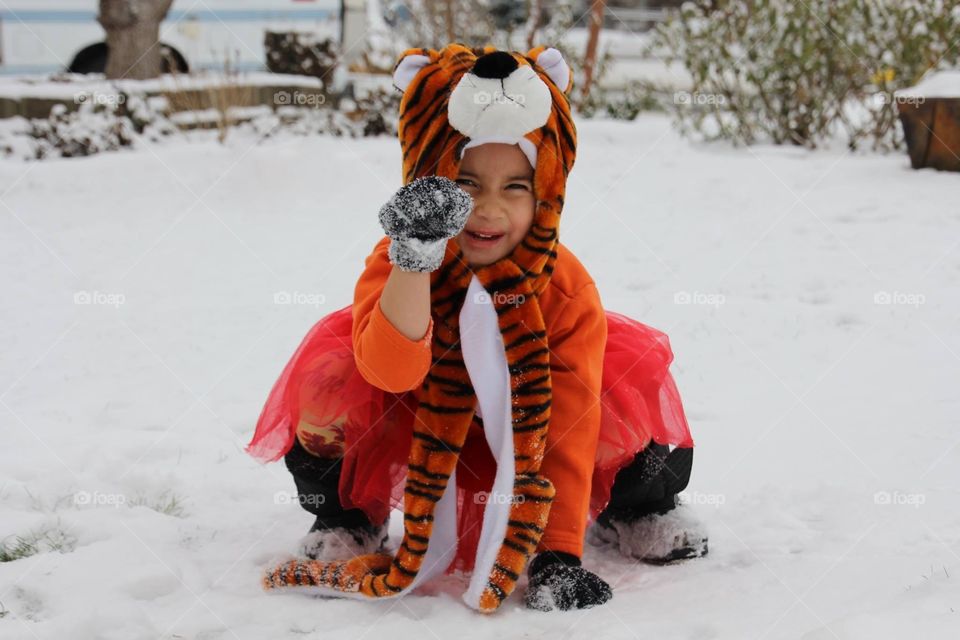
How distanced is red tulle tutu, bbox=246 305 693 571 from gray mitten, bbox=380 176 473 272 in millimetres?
367

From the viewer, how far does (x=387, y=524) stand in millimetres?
2084

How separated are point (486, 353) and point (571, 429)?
8.7 inches

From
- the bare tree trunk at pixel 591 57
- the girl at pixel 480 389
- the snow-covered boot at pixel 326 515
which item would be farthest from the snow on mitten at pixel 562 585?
the bare tree trunk at pixel 591 57

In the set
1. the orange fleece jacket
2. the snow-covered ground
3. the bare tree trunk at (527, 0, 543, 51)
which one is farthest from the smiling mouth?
the bare tree trunk at (527, 0, 543, 51)

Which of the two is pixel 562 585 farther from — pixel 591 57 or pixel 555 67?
pixel 591 57

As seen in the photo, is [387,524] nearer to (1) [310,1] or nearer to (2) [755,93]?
(2) [755,93]

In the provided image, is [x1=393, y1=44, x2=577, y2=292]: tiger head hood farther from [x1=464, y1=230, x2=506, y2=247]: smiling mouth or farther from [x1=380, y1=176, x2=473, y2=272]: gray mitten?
[x1=380, y1=176, x2=473, y2=272]: gray mitten

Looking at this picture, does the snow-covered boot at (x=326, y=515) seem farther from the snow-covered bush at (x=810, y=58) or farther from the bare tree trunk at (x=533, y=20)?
the bare tree trunk at (x=533, y=20)

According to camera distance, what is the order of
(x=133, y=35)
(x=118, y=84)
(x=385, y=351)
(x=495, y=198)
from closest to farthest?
(x=385, y=351) < (x=495, y=198) < (x=118, y=84) < (x=133, y=35)

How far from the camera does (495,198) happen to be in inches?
71.7

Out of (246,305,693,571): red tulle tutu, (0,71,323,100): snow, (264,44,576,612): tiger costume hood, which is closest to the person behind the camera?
(264,44,576,612): tiger costume hood

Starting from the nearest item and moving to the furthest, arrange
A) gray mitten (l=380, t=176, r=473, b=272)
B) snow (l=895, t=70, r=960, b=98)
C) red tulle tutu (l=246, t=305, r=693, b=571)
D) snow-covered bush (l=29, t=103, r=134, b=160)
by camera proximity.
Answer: gray mitten (l=380, t=176, r=473, b=272) < red tulle tutu (l=246, t=305, r=693, b=571) < snow (l=895, t=70, r=960, b=98) < snow-covered bush (l=29, t=103, r=134, b=160)

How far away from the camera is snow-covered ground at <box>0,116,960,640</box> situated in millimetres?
1798

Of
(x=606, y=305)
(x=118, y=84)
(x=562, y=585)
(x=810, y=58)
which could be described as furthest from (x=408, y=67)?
(x=118, y=84)
